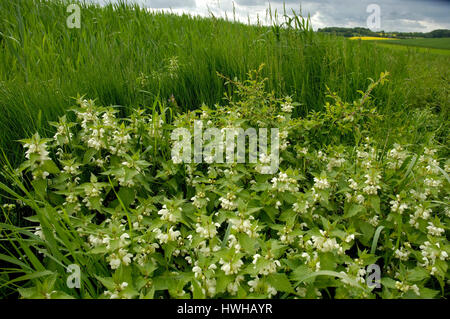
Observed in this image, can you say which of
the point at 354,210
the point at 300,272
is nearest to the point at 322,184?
the point at 354,210

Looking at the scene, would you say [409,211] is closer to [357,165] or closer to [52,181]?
[357,165]

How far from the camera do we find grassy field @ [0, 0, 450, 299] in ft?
5.06

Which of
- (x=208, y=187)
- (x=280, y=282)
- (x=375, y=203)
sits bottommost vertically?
(x=280, y=282)

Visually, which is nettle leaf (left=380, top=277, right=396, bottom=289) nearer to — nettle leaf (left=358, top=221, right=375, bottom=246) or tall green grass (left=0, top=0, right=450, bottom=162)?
nettle leaf (left=358, top=221, right=375, bottom=246)

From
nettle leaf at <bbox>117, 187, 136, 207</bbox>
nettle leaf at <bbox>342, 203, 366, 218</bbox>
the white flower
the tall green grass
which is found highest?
the tall green grass

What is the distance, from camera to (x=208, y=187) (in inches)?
80.4

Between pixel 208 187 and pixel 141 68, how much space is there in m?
2.50

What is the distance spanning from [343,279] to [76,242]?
141cm

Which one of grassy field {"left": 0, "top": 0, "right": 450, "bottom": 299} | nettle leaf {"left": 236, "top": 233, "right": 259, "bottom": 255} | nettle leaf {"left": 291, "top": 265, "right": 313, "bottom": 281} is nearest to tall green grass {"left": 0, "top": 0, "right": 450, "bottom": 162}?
grassy field {"left": 0, "top": 0, "right": 450, "bottom": 299}

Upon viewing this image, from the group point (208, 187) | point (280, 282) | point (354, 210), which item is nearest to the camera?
point (280, 282)

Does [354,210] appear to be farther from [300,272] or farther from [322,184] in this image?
[300,272]

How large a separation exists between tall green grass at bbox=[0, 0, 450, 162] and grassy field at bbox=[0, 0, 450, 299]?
0.08 ft

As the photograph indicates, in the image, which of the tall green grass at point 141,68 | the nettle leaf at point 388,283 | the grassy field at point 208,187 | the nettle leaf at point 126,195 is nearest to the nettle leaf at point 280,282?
the grassy field at point 208,187
